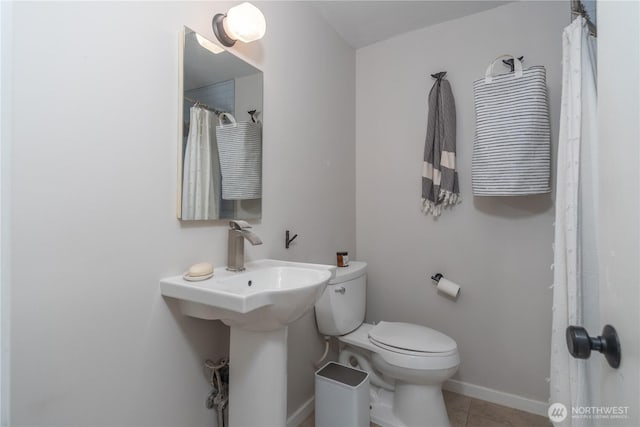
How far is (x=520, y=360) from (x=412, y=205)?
1.12 m

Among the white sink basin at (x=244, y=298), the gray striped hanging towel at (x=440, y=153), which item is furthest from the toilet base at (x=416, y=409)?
the gray striped hanging towel at (x=440, y=153)

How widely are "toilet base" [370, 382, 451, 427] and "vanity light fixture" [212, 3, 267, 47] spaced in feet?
6.01

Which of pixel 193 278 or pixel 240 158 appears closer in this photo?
pixel 193 278

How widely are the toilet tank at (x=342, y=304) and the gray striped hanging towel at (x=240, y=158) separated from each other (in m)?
0.67

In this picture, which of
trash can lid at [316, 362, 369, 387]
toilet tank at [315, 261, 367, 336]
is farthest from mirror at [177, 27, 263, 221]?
trash can lid at [316, 362, 369, 387]

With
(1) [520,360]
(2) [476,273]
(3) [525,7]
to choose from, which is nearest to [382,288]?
(2) [476,273]

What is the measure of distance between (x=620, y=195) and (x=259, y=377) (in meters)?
1.07

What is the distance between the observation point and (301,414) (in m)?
1.61

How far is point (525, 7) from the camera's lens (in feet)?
5.62

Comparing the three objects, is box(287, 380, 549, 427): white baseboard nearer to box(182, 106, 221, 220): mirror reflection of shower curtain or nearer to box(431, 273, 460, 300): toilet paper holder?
box(431, 273, 460, 300): toilet paper holder

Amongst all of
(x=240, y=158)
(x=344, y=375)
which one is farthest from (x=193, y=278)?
(x=344, y=375)

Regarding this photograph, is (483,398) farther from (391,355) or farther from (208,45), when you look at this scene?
(208,45)

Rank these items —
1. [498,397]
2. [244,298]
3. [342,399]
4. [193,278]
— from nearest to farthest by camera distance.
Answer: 1. [244,298]
2. [193,278]
3. [342,399]
4. [498,397]

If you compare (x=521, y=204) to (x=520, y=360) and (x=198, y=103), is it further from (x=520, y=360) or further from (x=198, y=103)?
(x=198, y=103)
